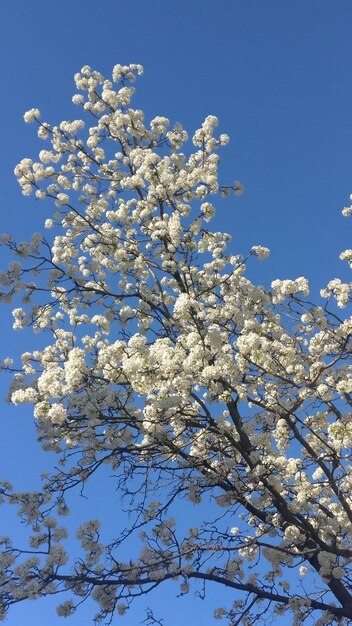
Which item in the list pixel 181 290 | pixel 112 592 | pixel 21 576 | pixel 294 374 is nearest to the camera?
pixel 21 576

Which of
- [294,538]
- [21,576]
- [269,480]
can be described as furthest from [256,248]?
[21,576]

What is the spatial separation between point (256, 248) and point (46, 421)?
17.7 feet

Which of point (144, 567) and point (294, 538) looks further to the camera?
point (294, 538)

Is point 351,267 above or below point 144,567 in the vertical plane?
above

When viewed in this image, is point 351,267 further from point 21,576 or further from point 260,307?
point 21,576

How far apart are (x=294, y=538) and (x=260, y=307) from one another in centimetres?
426

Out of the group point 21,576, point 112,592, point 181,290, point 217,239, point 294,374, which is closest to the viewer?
point 21,576

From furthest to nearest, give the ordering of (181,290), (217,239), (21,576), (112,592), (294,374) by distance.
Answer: (217,239) < (181,290) < (294,374) < (112,592) < (21,576)

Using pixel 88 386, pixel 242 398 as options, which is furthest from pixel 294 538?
pixel 88 386

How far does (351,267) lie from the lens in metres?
12.5

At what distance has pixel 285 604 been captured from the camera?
10.6 meters

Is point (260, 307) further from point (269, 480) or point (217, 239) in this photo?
point (269, 480)

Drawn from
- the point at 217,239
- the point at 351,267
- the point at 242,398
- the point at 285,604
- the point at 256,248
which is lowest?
the point at 285,604

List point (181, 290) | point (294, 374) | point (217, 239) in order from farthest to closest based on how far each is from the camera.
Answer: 1. point (217, 239)
2. point (181, 290)
3. point (294, 374)
